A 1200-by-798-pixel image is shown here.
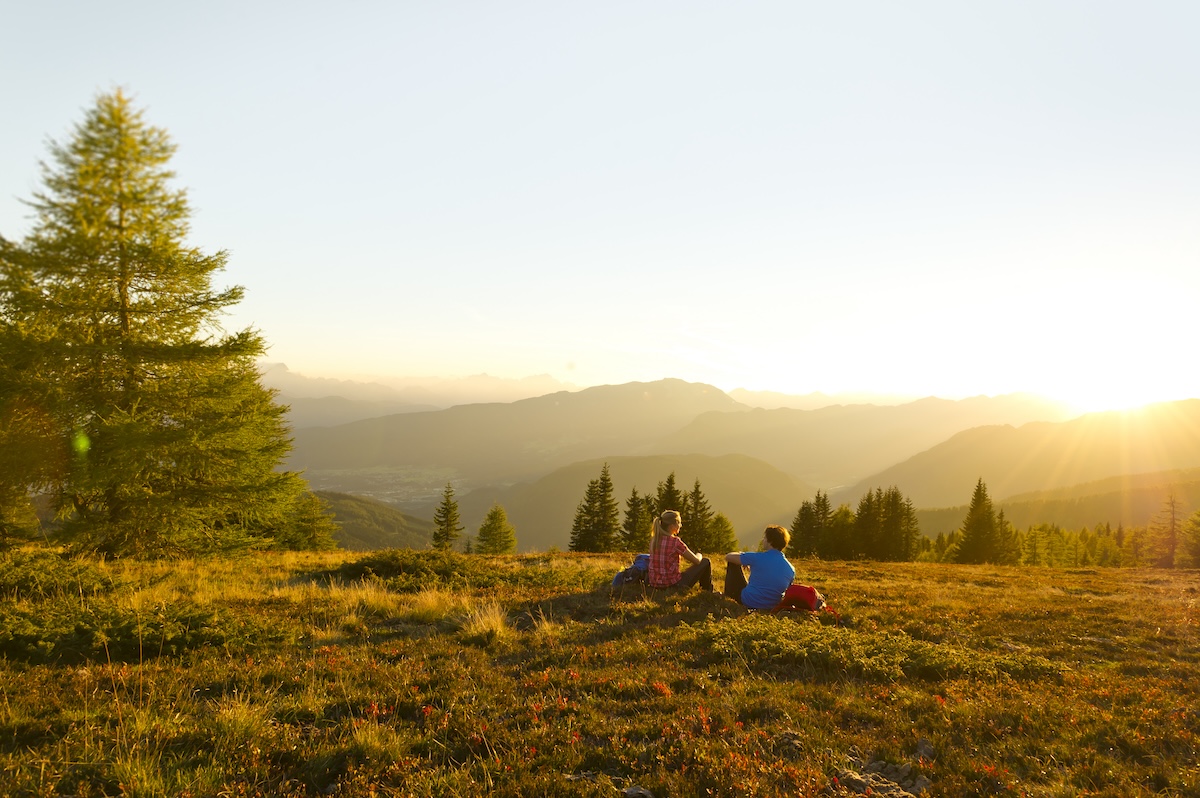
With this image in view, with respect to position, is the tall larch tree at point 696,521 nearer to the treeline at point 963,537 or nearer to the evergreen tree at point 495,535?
the treeline at point 963,537

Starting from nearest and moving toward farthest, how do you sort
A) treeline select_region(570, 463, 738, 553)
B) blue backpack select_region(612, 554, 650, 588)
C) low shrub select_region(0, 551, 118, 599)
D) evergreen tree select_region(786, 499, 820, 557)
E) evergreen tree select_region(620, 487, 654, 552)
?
low shrub select_region(0, 551, 118, 599)
blue backpack select_region(612, 554, 650, 588)
evergreen tree select_region(620, 487, 654, 552)
treeline select_region(570, 463, 738, 553)
evergreen tree select_region(786, 499, 820, 557)

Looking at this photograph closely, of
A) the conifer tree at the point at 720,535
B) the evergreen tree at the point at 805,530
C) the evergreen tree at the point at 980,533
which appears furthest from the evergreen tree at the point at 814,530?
the evergreen tree at the point at 980,533

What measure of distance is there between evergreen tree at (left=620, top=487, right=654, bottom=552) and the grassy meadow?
5062 cm

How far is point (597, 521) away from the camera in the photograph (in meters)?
62.0

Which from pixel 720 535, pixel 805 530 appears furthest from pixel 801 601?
pixel 720 535

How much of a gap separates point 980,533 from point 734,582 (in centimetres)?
6573

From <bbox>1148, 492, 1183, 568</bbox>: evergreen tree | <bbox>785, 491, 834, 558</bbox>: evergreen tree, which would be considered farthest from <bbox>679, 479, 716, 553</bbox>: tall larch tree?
<bbox>1148, 492, 1183, 568</bbox>: evergreen tree

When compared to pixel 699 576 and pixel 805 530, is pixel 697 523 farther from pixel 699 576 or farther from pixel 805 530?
pixel 699 576

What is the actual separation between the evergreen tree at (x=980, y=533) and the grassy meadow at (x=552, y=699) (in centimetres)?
6055

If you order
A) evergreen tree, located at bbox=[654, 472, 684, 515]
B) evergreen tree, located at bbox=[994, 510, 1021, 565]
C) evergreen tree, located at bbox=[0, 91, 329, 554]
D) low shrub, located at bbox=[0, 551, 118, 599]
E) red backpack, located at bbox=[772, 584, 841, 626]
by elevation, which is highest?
evergreen tree, located at bbox=[0, 91, 329, 554]

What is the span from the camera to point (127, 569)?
13.1m

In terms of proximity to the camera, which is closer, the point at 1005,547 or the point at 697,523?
the point at 1005,547

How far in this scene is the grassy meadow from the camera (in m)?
4.17

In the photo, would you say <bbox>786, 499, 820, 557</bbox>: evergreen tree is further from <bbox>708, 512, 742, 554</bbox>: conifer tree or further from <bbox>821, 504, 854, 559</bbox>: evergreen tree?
<bbox>708, 512, 742, 554</bbox>: conifer tree
